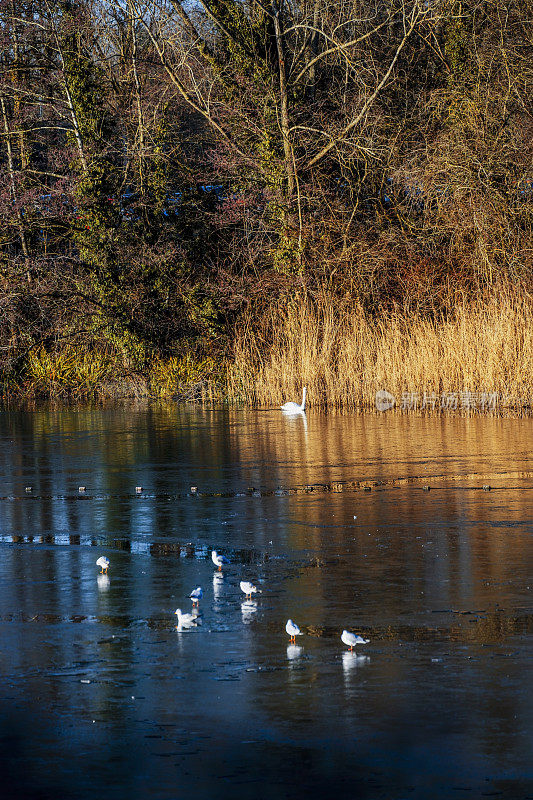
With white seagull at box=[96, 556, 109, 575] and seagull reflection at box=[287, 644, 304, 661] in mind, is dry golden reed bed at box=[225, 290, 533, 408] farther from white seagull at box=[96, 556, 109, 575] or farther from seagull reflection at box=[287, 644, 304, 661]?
seagull reflection at box=[287, 644, 304, 661]

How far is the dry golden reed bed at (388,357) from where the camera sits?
1991 centimetres

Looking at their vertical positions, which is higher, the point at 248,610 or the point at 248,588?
the point at 248,588

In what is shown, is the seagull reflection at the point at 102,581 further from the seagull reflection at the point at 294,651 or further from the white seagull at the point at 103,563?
the seagull reflection at the point at 294,651

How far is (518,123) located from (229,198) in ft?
24.8

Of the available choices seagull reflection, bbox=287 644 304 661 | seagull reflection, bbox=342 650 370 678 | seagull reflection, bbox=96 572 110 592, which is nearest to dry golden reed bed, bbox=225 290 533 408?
seagull reflection, bbox=96 572 110 592

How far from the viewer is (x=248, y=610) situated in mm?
6355

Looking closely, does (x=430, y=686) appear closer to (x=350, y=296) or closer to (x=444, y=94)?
(x=350, y=296)

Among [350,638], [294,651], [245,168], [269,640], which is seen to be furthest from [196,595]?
[245,168]

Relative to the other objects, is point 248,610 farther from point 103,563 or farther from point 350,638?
point 103,563

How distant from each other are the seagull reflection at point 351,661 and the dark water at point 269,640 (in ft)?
0.05

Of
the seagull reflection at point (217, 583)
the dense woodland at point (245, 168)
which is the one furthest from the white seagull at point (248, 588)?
the dense woodland at point (245, 168)

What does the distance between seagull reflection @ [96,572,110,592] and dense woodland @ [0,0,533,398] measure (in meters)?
19.8

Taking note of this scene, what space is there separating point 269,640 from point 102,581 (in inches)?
71.4

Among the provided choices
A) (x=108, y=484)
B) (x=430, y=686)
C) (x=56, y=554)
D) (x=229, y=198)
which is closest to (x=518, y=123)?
(x=229, y=198)
